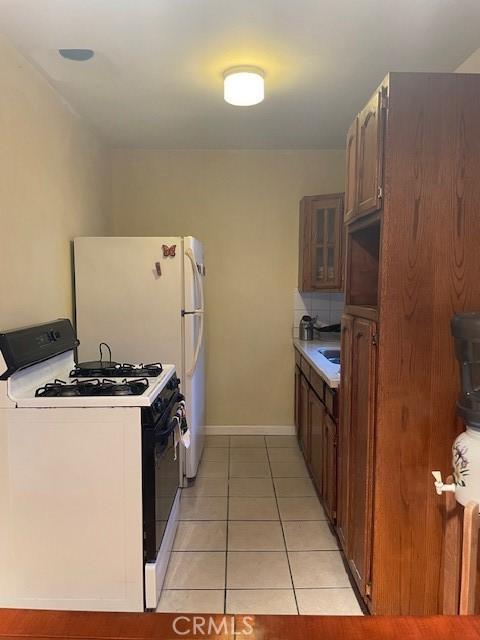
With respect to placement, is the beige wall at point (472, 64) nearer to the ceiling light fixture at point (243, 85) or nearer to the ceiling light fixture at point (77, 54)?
the ceiling light fixture at point (243, 85)

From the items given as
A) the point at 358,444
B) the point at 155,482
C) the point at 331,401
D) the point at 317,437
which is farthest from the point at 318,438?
the point at 155,482

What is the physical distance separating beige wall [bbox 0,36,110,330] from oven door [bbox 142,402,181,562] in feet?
2.76

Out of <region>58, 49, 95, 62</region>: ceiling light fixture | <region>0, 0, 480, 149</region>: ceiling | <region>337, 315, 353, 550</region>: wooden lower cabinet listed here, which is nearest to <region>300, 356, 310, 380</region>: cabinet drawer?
<region>337, 315, 353, 550</region>: wooden lower cabinet

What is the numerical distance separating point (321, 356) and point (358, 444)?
120cm

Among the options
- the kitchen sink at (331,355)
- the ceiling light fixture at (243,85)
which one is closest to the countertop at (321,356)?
the kitchen sink at (331,355)

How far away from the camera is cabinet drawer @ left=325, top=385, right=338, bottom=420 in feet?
7.79

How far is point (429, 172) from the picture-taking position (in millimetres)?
1597

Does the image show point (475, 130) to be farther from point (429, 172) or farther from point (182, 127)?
point (182, 127)

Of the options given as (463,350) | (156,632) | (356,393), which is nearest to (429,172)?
(463,350)

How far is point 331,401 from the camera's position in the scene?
2.44 m

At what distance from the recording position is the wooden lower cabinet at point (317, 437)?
2704mm

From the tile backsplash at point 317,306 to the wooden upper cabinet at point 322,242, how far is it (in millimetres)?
221

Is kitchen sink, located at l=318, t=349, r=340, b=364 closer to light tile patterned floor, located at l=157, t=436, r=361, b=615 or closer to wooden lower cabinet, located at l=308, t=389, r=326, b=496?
wooden lower cabinet, located at l=308, t=389, r=326, b=496

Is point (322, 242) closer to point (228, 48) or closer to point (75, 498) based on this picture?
point (228, 48)
